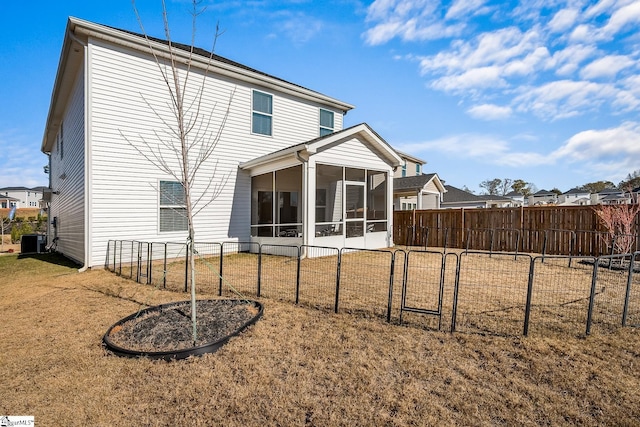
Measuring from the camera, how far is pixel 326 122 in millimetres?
14148

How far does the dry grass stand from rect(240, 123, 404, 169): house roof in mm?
6151

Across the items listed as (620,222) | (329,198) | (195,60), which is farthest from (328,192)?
(620,222)

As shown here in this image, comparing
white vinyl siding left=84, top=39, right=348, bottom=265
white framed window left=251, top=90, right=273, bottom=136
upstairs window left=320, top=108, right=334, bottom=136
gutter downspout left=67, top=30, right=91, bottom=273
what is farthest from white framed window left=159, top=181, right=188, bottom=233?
upstairs window left=320, top=108, right=334, bottom=136

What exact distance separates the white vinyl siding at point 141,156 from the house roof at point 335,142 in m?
1.11

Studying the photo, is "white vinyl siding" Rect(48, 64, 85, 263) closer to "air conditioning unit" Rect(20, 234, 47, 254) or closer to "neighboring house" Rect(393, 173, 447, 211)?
"air conditioning unit" Rect(20, 234, 47, 254)

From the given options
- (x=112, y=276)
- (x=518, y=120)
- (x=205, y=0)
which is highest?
(x=518, y=120)

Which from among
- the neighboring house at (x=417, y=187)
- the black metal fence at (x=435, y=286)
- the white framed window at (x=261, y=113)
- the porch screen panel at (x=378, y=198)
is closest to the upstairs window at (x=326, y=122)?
the white framed window at (x=261, y=113)

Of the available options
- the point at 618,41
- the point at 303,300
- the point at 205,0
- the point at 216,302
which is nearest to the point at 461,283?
the point at 303,300

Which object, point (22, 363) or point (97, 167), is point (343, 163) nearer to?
point (97, 167)

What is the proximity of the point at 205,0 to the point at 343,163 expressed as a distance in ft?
22.0

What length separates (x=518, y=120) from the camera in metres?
14.1

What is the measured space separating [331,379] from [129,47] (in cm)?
1077

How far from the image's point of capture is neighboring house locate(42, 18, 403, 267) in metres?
8.73

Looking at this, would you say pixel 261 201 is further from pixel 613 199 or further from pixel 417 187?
pixel 613 199
